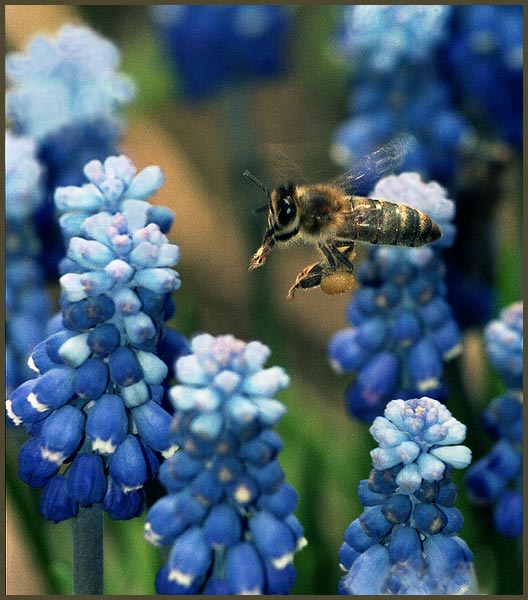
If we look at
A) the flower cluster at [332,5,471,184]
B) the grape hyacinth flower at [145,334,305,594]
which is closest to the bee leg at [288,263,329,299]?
the grape hyacinth flower at [145,334,305,594]

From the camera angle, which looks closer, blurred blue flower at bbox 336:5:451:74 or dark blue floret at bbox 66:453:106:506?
dark blue floret at bbox 66:453:106:506

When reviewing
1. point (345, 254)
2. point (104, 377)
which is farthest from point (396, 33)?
point (104, 377)

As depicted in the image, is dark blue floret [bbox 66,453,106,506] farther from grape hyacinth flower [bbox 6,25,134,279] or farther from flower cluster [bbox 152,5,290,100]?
flower cluster [bbox 152,5,290,100]

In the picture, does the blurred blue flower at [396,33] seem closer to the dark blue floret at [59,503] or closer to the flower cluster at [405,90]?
the flower cluster at [405,90]

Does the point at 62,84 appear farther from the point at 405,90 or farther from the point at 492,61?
the point at 492,61

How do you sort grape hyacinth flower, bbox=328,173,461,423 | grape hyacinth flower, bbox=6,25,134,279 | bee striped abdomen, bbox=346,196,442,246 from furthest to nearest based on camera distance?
grape hyacinth flower, bbox=6,25,134,279, grape hyacinth flower, bbox=328,173,461,423, bee striped abdomen, bbox=346,196,442,246

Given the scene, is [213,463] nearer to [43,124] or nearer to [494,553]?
[494,553]
